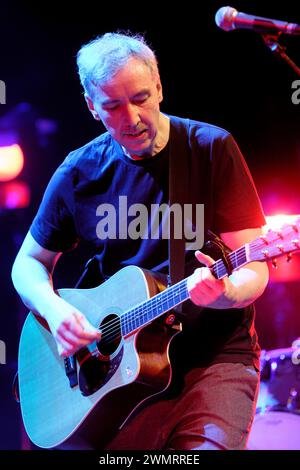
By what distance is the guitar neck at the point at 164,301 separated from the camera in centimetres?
244

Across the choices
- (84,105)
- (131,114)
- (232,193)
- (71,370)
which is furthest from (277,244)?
(84,105)

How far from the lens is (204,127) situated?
3027 mm

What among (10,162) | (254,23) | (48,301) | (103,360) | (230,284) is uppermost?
(254,23)

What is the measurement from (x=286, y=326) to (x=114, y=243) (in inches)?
128

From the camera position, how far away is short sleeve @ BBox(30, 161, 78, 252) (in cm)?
334

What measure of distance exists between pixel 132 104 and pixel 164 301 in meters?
0.95

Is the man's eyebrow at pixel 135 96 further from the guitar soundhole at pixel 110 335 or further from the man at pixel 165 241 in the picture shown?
the guitar soundhole at pixel 110 335

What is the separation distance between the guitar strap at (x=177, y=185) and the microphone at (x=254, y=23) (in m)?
0.72

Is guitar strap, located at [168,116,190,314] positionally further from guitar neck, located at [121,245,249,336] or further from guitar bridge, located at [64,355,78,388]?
guitar bridge, located at [64,355,78,388]

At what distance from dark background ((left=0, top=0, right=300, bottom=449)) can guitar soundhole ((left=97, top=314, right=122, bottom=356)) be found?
2290mm

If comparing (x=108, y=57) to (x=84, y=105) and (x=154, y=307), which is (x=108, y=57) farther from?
(x=84, y=105)

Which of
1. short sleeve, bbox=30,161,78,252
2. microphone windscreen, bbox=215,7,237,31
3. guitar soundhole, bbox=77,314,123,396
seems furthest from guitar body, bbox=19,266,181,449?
microphone windscreen, bbox=215,7,237,31

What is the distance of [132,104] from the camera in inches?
112
